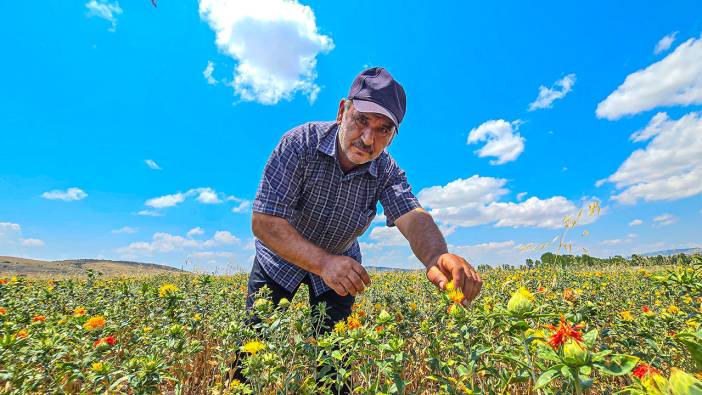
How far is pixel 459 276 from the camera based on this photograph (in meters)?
2.19

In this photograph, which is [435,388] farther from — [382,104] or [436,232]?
[382,104]

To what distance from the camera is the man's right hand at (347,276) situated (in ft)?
6.80

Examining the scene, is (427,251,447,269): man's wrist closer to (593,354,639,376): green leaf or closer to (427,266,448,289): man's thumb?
(427,266,448,289): man's thumb

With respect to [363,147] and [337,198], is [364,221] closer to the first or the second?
[337,198]

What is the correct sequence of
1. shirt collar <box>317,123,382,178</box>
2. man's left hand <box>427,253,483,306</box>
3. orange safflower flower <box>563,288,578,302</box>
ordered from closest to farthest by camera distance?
man's left hand <box>427,253,483,306</box> < orange safflower flower <box>563,288,578,302</box> < shirt collar <box>317,123,382,178</box>

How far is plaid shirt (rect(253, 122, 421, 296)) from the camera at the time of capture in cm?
318

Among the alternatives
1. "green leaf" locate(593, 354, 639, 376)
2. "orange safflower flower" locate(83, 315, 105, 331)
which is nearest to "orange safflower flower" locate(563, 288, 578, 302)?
"green leaf" locate(593, 354, 639, 376)

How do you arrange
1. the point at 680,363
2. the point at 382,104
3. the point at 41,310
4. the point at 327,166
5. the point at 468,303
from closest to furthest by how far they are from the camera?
the point at 468,303 < the point at 680,363 < the point at 382,104 < the point at 327,166 < the point at 41,310

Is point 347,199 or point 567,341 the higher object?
point 347,199

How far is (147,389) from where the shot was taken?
164 cm

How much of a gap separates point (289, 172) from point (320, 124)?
690mm

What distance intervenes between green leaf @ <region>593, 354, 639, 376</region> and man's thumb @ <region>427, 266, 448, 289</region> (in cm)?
123

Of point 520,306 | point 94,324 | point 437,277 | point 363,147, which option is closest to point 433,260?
point 437,277

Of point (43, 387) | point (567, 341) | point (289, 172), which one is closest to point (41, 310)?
point (43, 387)
